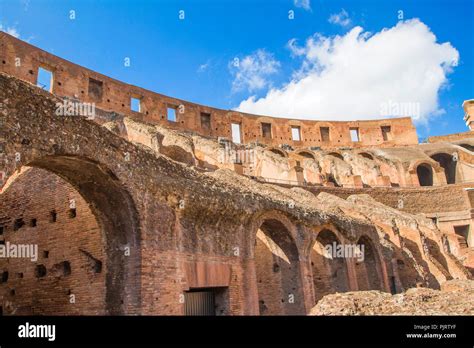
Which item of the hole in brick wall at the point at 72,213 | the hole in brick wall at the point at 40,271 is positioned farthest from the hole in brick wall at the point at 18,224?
the hole in brick wall at the point at 72,213

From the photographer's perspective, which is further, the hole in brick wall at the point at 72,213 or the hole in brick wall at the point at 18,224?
the hole in brick wall at the point at 18,224

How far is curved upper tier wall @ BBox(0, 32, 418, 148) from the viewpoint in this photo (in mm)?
28391

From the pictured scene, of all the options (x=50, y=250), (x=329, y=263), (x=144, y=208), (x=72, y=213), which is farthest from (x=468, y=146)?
(x=50, y=250)

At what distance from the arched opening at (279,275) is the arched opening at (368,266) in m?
4.96

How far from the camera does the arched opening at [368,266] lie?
1744cm

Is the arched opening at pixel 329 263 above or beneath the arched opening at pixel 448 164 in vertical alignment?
beneath

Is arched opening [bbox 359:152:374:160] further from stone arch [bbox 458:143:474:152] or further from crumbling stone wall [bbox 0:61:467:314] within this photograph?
crumbling stone wall [bbox 0:61:467:314]

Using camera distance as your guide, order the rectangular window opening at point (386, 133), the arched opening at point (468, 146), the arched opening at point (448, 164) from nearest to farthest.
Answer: the arched opening at point (448, 164) → the arched opening at point (468, 146) → the rectangular window opening at point (386, 133)

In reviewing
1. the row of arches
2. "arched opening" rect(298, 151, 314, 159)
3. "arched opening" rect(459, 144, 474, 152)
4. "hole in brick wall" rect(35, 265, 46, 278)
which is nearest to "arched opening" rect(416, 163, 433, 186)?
"arched opening" rect(459, 144, 474, 152)

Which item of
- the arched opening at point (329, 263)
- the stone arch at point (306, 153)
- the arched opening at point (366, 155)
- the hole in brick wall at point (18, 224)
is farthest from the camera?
the stone arch at point (306, 153)

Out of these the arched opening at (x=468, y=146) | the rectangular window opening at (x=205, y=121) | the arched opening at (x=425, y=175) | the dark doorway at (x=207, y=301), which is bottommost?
the dark doorway at (x=207, y=301)

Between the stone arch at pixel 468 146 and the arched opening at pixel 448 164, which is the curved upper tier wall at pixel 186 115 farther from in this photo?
the arched opening at pixel 448 164
